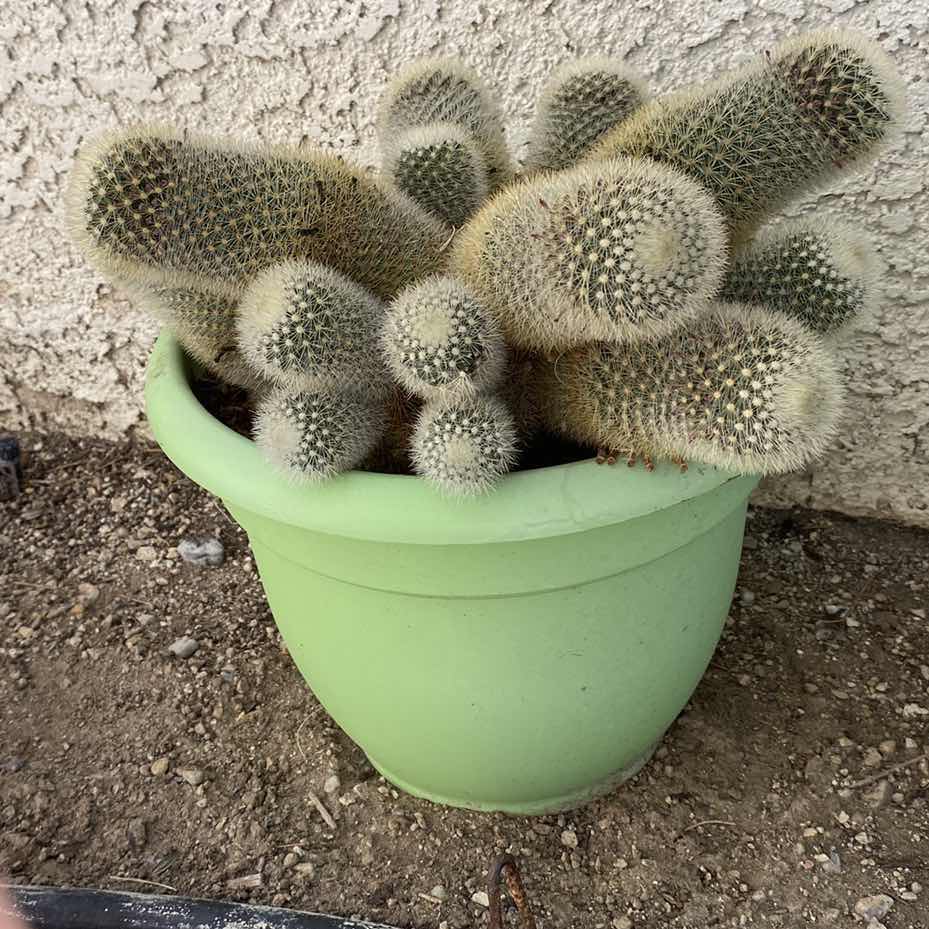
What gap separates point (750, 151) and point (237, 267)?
52 centimetres

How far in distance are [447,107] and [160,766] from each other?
105 cm

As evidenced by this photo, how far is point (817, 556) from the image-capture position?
1728 millimetres

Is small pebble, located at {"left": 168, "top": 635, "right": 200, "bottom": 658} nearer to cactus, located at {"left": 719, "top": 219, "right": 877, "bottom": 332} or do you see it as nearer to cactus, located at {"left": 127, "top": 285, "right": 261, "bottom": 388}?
cactus, located at {"left": 127, "top": 285, "right": 261, "bottom": 388}

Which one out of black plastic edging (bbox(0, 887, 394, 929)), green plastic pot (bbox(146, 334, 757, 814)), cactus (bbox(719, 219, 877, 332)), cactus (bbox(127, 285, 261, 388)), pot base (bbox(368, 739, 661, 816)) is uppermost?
cactus (bbox(127, 285, 261, 388))

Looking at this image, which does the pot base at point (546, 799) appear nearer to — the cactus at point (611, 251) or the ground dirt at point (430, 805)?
the ground dirt at point (430, 805)

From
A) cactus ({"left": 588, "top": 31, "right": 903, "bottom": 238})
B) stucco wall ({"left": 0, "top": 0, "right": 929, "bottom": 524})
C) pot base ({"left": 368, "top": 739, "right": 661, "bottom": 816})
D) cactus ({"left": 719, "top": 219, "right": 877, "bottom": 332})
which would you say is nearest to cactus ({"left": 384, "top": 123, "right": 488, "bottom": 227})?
cactus ({"left": 588, "top": 31, "right": 903, "bottom": 238})

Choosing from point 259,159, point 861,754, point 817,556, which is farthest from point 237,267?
point 817,556

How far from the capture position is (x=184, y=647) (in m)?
1.66

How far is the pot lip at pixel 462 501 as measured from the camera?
885 millimetres

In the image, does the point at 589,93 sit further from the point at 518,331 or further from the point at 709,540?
the point at 709,540

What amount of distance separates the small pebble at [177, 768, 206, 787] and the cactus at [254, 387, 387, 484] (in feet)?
2.41

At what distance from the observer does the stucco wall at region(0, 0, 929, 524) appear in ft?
4.67

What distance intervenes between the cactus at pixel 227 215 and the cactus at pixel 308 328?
55 millimetres

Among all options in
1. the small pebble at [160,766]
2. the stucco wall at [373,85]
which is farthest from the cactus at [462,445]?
the small pebble at [160,766]
